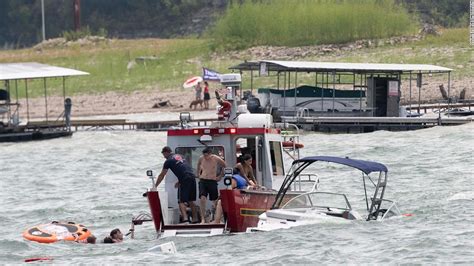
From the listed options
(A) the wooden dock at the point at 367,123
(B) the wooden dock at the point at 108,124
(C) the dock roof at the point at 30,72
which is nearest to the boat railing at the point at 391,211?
(A) the wooden dock at the point at 367,123

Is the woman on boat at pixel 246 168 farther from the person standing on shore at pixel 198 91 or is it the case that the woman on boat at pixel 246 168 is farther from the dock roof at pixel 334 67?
the person standing on shore at pixel 198 91

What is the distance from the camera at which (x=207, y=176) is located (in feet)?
88.5

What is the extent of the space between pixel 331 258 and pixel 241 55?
5000 centimetres

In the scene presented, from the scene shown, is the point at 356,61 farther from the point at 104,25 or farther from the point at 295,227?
the point at 104,25

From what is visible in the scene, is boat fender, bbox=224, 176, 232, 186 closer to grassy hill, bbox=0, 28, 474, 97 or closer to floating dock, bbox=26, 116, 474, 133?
floating dock, bbox=26, 116, 474, 133

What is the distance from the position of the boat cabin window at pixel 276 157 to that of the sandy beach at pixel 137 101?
3430 cm

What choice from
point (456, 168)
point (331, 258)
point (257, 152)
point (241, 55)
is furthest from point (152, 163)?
point (241, 55)

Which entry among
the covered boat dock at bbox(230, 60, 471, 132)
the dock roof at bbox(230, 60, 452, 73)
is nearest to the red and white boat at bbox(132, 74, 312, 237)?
the covered boat dock at bbox(230, 60, 471, 132)

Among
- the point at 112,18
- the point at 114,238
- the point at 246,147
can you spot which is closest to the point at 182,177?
the point at 246,147

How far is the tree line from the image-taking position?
113938mm

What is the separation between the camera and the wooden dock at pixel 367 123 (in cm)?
5244

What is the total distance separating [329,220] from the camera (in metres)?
27.0

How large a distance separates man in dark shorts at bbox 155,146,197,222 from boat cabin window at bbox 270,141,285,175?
1.97 metres

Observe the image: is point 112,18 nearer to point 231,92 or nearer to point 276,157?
point 276,157
